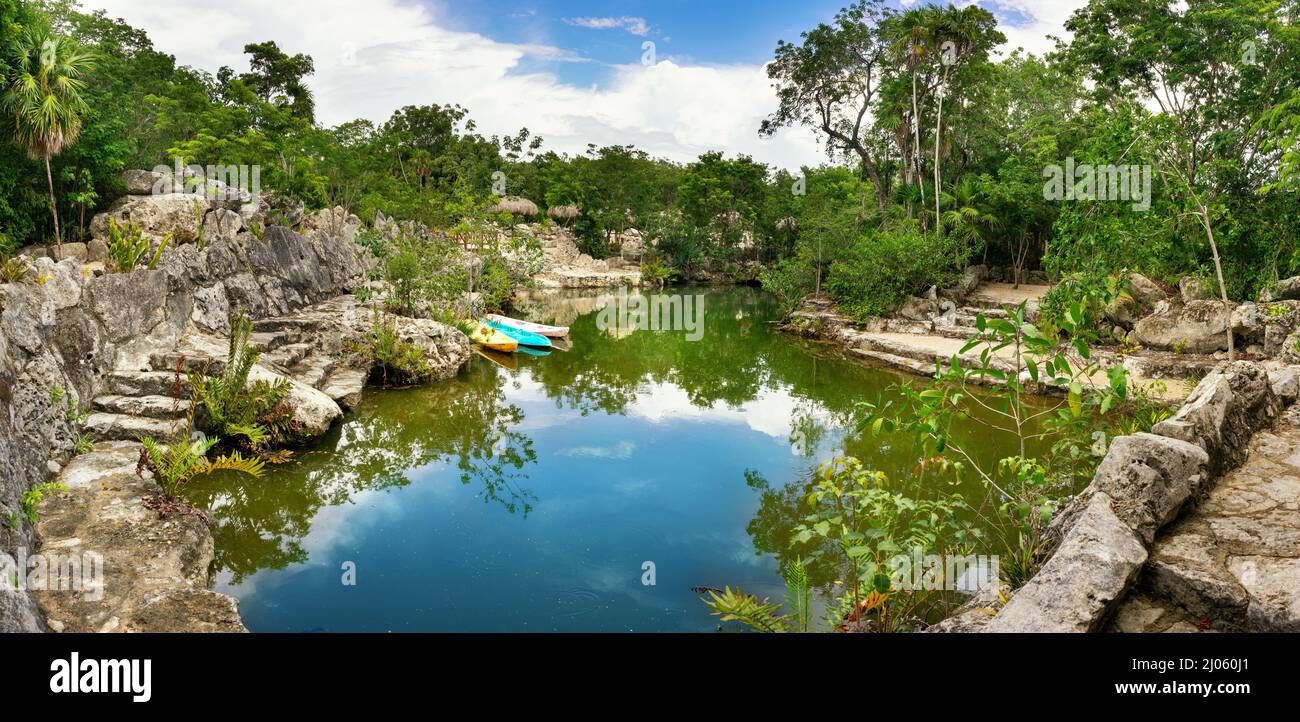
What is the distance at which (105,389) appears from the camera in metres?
8.43

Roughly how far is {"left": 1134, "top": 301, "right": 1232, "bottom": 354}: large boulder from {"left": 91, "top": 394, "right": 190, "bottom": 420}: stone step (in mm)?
16308

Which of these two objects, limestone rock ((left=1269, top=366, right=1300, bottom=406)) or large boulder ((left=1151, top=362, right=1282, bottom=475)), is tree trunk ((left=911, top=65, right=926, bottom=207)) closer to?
limestone rock ((left=1269, top=366, right=1300, bottom=406))

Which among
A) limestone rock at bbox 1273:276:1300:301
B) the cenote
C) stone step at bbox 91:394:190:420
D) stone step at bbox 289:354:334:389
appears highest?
limestone rock at bbox 1273:276:1300:301

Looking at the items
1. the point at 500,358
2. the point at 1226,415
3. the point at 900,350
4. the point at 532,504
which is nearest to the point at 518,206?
the point at 500,358

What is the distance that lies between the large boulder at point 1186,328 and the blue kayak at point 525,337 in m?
13.1

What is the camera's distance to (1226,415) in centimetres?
494

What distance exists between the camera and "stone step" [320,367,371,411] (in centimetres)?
1117

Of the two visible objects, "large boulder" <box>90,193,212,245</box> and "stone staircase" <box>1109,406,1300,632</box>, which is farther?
"large boulder" <box>90,193,212,245</box>

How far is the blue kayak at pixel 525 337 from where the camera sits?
17922 millimetres

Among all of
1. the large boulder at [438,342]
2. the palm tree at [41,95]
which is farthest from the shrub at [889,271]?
the palm tree at [41,95]

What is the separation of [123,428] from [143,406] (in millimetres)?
589

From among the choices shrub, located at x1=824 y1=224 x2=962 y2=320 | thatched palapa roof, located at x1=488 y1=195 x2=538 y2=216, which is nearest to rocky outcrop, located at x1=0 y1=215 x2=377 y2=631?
shrub, located at x1=824 y1=224 x2=962 y2=320
